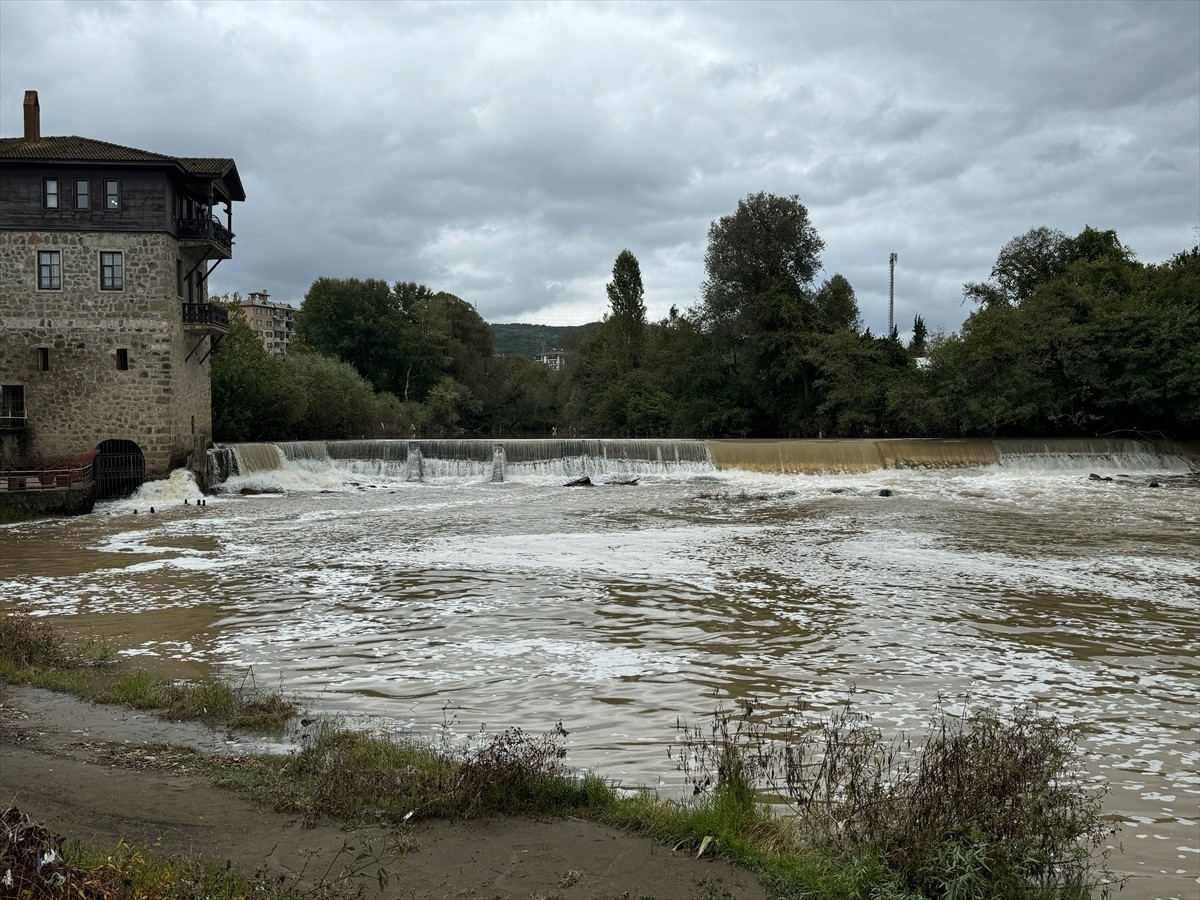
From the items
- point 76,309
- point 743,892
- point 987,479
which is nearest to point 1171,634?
point 743,892

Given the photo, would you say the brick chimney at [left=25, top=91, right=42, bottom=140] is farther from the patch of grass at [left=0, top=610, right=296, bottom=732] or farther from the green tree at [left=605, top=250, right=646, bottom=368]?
the green tree at [left=605, top=250, right=646, bottom=368]

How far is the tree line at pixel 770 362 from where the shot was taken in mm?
38812

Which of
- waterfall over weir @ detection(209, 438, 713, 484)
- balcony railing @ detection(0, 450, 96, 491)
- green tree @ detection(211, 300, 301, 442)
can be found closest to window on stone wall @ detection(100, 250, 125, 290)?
balcony railing @ detection(0, 450, 96, 491)

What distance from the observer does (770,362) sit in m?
47.8

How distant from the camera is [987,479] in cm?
3216

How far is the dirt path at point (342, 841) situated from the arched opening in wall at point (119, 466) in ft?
78.1

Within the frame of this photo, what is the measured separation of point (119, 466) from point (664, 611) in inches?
868

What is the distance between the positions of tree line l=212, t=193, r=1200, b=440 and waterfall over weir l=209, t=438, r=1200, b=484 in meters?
3.53

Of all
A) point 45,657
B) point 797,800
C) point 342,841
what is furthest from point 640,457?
point 342,841

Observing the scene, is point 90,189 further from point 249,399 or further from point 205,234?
point 249,399

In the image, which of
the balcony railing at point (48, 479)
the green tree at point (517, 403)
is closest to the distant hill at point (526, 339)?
the green tree at point (517, 403)

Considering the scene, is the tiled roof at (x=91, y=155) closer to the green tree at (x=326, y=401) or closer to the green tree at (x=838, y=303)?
the green tree at (x=326, y=401)

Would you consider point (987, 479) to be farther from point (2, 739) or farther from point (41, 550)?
point (2, 739)

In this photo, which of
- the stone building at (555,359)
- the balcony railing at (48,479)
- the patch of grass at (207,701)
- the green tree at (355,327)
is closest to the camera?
the patch of grass at (207,701)
